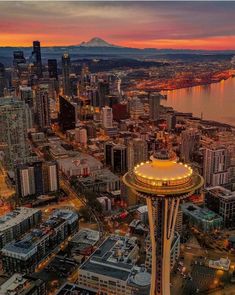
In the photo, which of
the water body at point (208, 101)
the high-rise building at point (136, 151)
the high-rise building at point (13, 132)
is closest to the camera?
the high-rise building at point (136, 151)

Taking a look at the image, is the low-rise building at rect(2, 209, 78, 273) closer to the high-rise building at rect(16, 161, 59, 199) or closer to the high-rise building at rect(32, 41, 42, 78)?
the high-rise building at rect(16, 161, 59, 199)

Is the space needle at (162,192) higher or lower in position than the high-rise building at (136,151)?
higher

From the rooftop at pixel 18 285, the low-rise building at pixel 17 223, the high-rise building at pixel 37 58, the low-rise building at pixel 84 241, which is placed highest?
the high-rise building at pixel 37 58

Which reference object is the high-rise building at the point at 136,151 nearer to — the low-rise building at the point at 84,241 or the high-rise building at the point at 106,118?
the low-rise building at the point at 84,241

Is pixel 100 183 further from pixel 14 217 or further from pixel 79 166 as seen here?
pixel 14 217

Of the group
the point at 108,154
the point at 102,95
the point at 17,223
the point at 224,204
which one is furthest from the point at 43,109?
the point at 224,204

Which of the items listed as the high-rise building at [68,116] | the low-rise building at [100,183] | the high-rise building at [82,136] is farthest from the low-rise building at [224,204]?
the high-rise building at [68,116]
